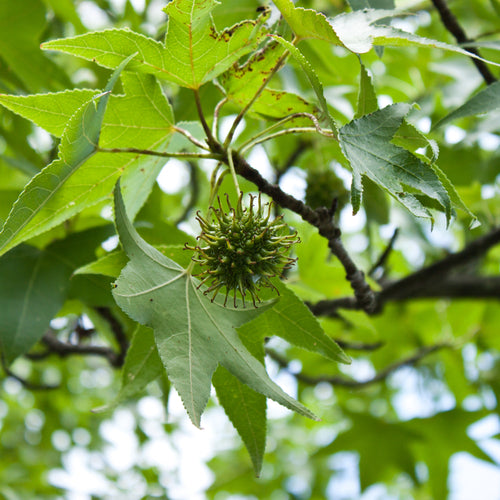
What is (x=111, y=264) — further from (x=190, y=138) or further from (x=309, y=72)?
(x=309, y=72)

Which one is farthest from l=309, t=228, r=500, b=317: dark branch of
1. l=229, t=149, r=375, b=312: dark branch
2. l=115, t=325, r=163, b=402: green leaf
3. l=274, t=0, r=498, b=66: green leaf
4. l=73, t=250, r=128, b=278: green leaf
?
l=274, t=0, r=498, b=66: green leaf

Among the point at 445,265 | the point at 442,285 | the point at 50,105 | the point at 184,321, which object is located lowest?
the point at 442,285

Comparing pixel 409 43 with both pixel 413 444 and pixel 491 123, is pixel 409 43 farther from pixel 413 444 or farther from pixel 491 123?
pixel 413 444

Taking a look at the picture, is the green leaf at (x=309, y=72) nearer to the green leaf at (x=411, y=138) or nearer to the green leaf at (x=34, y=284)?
the green leaf at (x=411, y=138)

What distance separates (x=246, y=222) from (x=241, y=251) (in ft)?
0.38

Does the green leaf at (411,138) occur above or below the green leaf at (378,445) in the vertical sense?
above

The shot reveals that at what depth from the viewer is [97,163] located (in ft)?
4.98

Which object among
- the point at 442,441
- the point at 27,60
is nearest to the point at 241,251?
the point at 27,60

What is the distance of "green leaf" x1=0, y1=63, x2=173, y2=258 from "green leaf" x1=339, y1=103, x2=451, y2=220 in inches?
22.2

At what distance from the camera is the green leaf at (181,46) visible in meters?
1.30

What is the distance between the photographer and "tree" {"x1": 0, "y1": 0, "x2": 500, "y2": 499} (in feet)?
4.18

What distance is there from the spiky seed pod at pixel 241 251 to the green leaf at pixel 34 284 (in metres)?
0.66

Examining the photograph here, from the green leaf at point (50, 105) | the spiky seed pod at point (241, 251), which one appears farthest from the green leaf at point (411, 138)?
the green leaf at point (50, 105)

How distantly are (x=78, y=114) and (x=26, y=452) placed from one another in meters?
Result: 3.94
